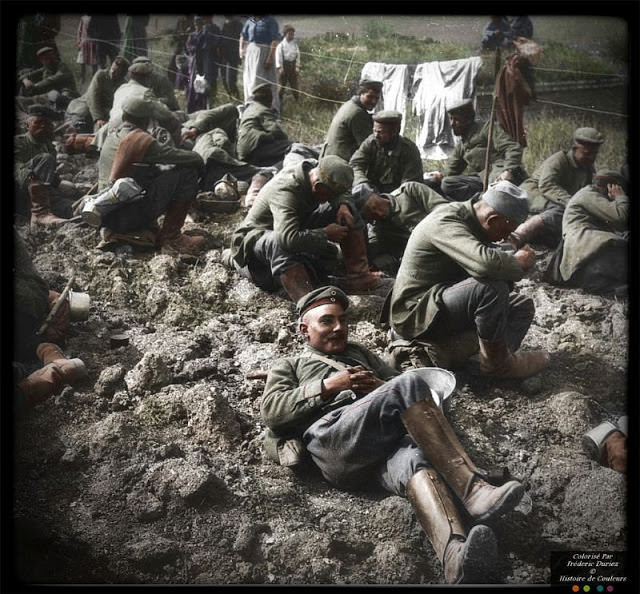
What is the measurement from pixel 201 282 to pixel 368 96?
5.13ft

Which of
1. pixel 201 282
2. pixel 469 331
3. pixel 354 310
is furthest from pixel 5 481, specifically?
pixel 469 331

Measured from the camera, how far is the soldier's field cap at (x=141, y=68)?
5152 millimetres

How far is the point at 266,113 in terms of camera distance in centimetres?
561

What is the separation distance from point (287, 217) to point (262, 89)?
115 cm

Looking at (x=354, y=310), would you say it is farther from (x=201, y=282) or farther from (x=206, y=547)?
(x=206, y=547)

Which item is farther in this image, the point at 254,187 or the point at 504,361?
the point at 254,187

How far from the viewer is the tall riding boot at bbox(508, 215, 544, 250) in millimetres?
4805

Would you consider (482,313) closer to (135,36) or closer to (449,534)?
(449,534)

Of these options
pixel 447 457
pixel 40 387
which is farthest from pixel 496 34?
pixel 40 387

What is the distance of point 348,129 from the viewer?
16.9ft

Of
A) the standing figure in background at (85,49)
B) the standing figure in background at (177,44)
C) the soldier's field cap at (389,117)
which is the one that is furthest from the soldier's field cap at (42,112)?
the soldier's field cap at (389,117)

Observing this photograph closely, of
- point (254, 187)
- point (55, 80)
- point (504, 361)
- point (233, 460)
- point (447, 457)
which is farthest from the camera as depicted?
point (254, 187)

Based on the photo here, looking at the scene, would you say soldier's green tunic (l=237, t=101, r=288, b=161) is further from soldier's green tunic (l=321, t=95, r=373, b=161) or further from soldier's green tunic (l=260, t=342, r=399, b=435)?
soldier's green tunic (l=260, t=342, r=399, b=435)

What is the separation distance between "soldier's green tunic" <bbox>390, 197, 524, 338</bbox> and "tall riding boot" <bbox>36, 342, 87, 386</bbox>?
170 cm
